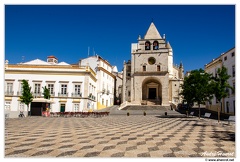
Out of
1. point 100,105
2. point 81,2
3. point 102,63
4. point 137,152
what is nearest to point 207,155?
point 137,152

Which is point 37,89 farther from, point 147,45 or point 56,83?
point 147,45

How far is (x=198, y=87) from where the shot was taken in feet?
73.7

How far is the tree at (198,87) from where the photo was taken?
72.2 ft

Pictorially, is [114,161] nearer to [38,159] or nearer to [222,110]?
[38,159]

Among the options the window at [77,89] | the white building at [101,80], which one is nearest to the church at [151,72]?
the white building at [101,80]

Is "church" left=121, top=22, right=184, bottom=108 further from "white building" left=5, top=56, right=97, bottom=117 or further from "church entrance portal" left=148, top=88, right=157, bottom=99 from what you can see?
"white building" left=5, top=56, right=97, bottom=117

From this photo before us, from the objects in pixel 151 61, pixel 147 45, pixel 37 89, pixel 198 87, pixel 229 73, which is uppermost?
pixel 147 45

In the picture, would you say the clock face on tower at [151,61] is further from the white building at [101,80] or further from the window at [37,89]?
the window at [37,89]

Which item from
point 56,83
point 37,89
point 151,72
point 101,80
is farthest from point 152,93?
point 37,89

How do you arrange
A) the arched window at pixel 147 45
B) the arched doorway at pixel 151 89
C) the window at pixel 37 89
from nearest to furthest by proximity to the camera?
the window at pixel 37 89 → the arched window at pixel 147 45 → the arched doorway at pixel 151 89

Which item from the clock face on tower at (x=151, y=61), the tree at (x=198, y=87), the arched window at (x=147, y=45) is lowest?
the tree at (x=198, y=87)

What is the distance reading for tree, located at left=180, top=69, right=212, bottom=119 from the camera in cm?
2200

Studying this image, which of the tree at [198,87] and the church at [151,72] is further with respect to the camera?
the church at [151,72]

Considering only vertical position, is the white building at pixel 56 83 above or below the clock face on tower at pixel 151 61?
below
